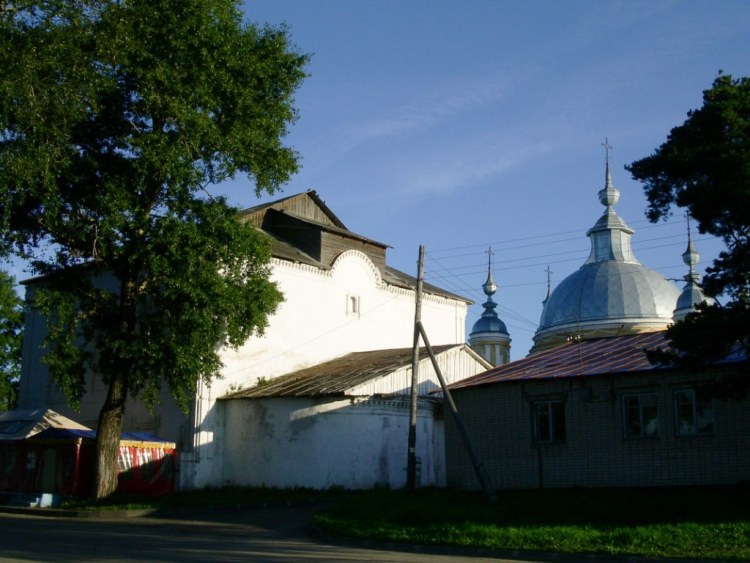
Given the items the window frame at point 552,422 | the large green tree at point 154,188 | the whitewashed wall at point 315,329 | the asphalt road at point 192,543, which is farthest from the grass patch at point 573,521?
the whitewashed wall at point 315,329

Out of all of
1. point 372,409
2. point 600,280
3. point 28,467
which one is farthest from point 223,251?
point 600,280

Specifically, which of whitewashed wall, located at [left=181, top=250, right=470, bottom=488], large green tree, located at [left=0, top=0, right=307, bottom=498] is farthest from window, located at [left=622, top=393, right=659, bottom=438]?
whitewashed wall, located at [left=181, top=250, right=470, bottom=488]

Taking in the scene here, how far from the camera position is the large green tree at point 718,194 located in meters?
15.2

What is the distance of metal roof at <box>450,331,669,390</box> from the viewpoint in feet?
72.0

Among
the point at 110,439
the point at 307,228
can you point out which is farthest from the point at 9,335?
the point at 110,439

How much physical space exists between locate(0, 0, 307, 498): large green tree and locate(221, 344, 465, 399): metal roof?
4.94 metres

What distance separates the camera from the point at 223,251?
83.5 ft

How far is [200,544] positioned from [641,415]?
35.1 feet

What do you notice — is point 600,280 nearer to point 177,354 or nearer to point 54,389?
point 54,389

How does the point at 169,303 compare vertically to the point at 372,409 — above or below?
above

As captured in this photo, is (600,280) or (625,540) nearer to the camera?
(625,540)

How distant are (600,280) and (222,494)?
36.3 m

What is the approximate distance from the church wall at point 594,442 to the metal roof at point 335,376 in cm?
684

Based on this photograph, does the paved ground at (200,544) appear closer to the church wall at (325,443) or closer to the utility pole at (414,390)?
the utility pole at (414,390)
